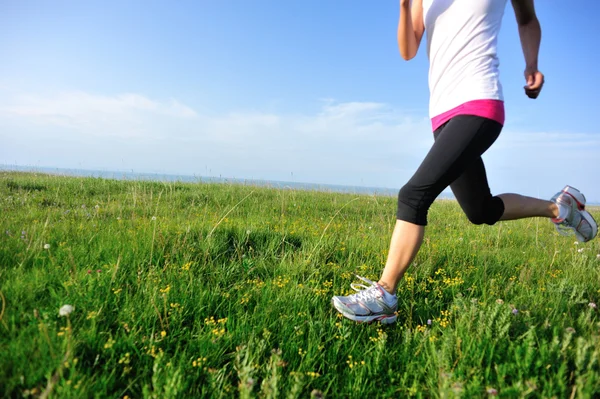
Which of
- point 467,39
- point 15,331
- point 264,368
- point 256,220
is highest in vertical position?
point 467,39

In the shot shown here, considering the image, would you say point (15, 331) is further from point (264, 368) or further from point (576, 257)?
point (576, 257)

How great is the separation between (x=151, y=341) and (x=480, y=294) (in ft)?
8.69

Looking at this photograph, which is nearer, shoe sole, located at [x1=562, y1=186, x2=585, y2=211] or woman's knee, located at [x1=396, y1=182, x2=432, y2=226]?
woman's knee, located at [x1=396, y1=182, x2=432, y2=226]

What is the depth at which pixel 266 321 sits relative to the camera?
236 centimetres

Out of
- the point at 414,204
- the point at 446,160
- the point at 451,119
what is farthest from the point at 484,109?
the point at 414,204

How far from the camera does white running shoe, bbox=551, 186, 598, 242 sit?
3367 mm

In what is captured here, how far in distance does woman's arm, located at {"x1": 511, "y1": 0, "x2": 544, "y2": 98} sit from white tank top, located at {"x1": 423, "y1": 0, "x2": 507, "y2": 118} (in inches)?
20.8

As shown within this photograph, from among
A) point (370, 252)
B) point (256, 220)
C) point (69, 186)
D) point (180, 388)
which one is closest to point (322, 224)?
point (256, 220)

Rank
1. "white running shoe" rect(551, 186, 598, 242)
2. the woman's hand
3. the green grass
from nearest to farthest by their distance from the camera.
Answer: the green grass, the woman's hand, "white running shoe" rect(551, 186, 598, 242)

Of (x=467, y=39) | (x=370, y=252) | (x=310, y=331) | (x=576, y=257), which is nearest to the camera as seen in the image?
(x=310, y=331)

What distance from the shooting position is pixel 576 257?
4250 millimetres

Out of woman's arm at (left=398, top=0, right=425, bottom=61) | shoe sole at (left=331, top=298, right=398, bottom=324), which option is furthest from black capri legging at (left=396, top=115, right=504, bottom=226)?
woman's arm at (left=398, top=0, right=425, bottom=61)

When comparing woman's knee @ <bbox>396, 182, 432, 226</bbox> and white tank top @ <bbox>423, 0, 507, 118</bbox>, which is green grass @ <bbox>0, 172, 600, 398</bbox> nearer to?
woman's knee @ <bbox>396, 182, 432, 226</bbox>

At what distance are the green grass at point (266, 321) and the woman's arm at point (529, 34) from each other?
1.79 meters
